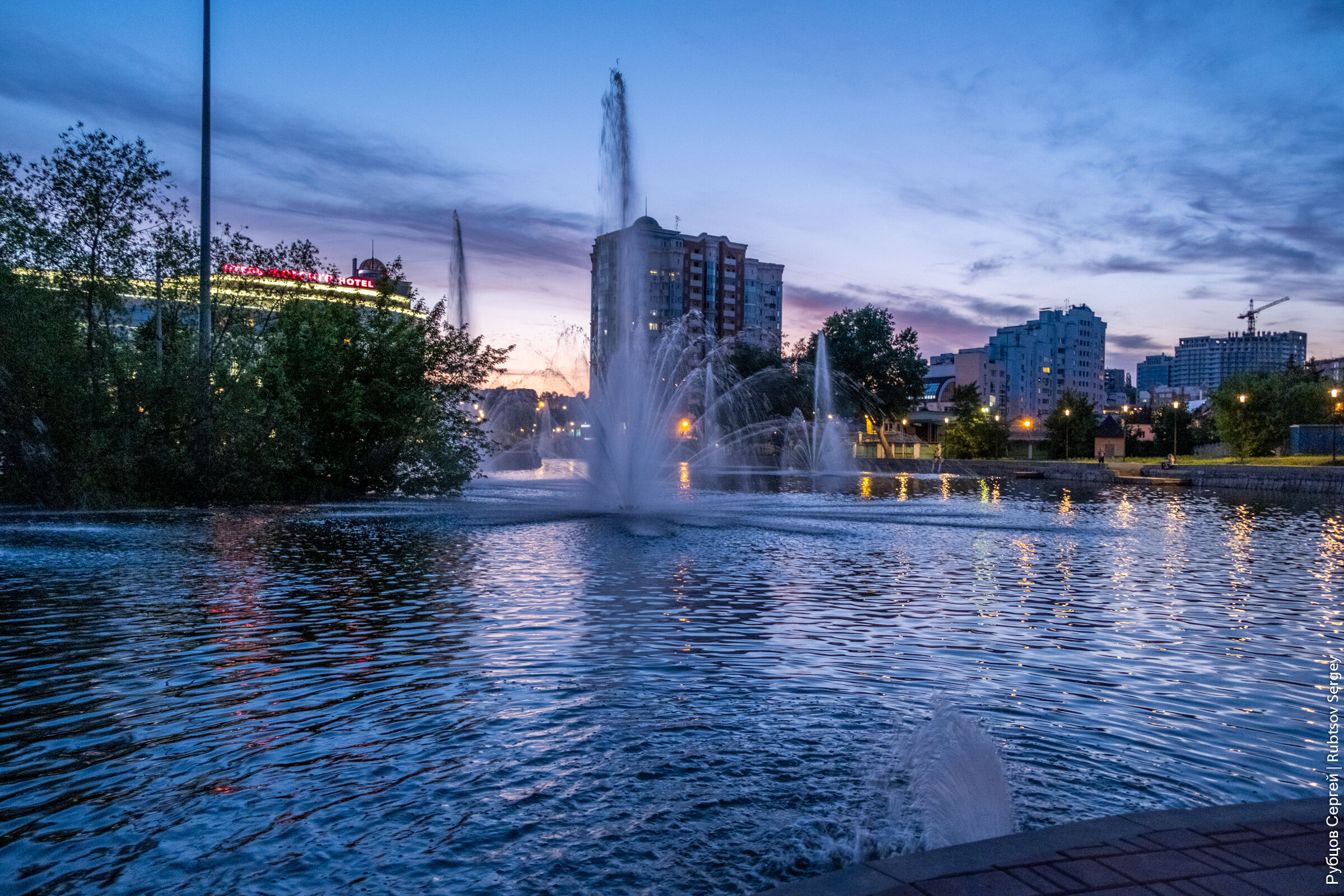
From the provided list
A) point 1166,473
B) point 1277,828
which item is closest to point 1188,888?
point 1277,828

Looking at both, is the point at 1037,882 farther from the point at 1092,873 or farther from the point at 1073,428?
the point at 1073,428

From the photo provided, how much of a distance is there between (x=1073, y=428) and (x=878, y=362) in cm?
2044

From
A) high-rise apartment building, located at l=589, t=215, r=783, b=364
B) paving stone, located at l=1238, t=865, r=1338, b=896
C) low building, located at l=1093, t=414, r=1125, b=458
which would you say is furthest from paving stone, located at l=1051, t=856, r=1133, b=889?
high-rise apartment building, located at l=589, t=215, r=783, b=364

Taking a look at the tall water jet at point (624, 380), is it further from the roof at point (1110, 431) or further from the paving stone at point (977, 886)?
the roof at point (1110, 431)

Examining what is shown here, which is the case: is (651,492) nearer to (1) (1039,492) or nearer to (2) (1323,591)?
(2) (1323,591)

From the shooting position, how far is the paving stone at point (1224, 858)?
367cm

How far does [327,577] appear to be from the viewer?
13.7 m

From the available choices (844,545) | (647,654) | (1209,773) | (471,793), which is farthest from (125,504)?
(1209,773)

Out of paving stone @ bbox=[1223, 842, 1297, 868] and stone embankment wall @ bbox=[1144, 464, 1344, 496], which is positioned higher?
stone embankment wall @ bbox=[1144, 464, 1344, 496]

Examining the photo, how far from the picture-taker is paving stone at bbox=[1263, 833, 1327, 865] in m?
3.75

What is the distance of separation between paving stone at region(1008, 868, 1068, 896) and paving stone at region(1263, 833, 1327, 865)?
107 centimetres

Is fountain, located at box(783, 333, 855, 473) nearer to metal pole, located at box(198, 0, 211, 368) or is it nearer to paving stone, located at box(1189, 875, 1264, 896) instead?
metal pole, located at box(198, 0, 211, 368)

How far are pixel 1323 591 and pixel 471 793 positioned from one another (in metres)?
13.5

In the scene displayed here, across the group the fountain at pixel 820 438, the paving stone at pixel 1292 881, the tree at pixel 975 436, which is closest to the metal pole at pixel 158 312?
the paving stone at pixel 1292 881
